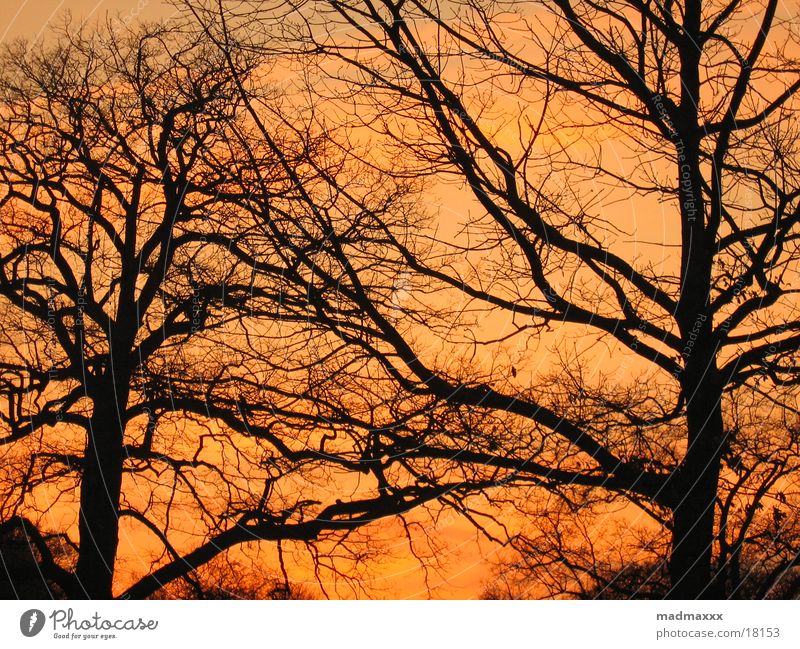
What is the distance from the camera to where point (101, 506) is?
570 centimetres

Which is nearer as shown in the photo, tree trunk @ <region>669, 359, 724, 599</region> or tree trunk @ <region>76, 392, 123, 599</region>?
tree trunk @ <region>669, 359, 724, 599</region>

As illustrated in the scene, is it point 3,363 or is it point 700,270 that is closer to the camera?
point 700,270

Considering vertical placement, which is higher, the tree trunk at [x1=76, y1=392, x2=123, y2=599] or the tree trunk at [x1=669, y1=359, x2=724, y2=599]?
the tree trunk at [x1=76, y1=392, x2=123, y2=599]

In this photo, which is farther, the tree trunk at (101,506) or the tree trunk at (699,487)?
the tree trunk at (101,506)

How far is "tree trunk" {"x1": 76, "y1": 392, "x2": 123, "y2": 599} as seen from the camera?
224 inches

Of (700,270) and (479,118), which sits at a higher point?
(479,118)

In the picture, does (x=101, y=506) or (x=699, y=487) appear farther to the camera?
(x=101, y=506)

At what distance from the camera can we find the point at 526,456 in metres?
5.38

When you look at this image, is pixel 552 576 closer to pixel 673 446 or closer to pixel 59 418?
pixel 673 446

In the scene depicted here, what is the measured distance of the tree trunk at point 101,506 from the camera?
5695 millimetres

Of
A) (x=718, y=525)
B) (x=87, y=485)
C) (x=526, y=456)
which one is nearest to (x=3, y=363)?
(x=87, y=485)

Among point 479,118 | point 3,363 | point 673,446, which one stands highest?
point 479,118

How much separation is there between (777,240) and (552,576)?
2743mm

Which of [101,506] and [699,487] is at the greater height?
[101,506]
